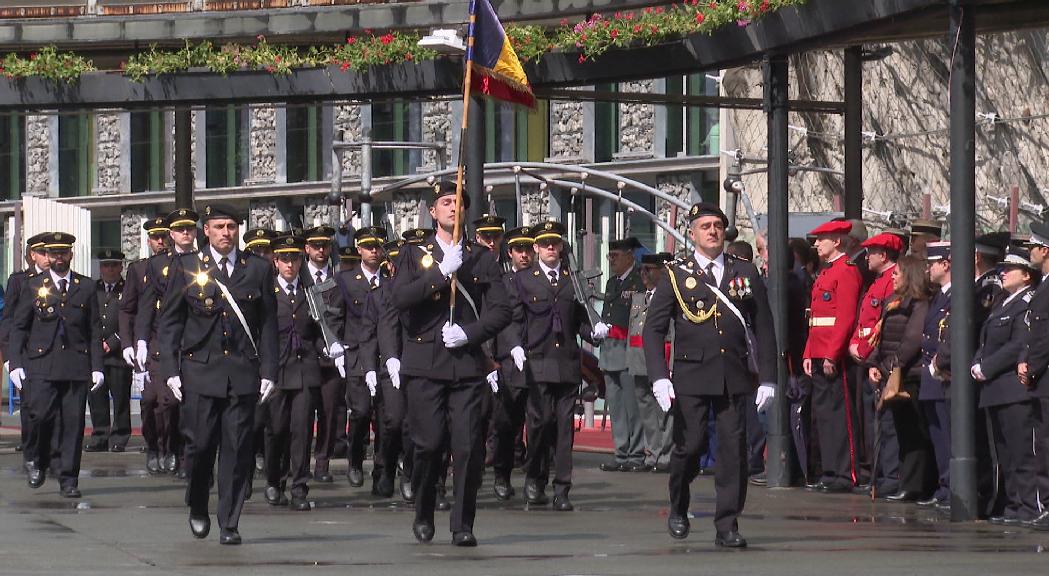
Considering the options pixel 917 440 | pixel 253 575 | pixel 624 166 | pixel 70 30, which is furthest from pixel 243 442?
pixel 624 166

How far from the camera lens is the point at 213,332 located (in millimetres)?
13211

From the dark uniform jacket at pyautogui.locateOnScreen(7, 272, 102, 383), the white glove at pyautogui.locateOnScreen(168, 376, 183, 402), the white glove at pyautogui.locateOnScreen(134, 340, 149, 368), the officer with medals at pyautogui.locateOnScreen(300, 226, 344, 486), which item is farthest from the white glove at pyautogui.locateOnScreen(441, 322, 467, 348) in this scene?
the dark uniform jacket at pyautogui.locateOnScreen(7, 272, 102, 383)

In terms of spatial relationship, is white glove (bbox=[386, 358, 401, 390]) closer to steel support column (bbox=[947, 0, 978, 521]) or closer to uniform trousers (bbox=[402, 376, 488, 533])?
uniform trousers (bbox=[402, 376, 488, 533])

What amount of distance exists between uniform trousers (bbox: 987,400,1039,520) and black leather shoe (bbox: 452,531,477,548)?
149 inches

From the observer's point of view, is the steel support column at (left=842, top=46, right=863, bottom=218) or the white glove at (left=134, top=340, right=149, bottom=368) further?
the steel support column at (left=842, top=46, right=863, bottom=218)

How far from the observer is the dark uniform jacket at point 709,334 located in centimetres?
1316

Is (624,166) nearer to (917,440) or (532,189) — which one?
(532,189)

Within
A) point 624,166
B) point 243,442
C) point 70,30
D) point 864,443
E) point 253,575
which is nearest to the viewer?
point 253,575

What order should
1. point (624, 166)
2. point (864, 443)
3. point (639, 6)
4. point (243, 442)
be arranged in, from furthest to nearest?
1. point (624, 166)
2. point (639, 6)
3. point (864, 443)
4. point (243, 442)

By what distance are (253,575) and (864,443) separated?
7391 mm

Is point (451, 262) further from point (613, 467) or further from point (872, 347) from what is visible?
point (613, 467)

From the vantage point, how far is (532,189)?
1956 inches

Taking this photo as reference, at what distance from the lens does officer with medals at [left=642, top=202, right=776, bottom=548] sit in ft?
42.9

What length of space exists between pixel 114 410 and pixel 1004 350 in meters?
11.3
